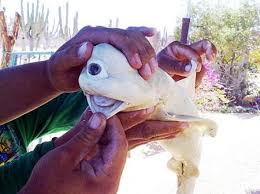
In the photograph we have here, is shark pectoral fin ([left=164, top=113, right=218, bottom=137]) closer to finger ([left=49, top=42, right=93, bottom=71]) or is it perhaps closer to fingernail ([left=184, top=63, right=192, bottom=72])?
fingernail ([left=184, top=63, right=192, bottom=72])

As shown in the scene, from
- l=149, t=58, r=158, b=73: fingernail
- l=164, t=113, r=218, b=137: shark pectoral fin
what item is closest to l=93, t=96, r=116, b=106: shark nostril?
l=149, t=58, r=158, b=73: fingernail

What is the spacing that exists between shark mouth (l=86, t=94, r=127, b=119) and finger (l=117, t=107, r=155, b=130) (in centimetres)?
3

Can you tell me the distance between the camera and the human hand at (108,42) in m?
0.91

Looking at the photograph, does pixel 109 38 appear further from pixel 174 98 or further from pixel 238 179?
pixel 238 179

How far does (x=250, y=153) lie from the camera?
536 centimetres

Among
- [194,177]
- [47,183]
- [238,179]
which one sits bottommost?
[238,179]

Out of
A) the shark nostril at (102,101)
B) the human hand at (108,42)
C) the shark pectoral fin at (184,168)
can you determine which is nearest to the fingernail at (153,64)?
the human hand at (108,42)

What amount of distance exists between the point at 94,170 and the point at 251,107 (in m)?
8.29

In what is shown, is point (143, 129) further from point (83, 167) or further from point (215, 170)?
point (215, 170)

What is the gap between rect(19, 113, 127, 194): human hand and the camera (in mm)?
847

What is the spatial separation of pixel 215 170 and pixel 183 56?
11.5 feet

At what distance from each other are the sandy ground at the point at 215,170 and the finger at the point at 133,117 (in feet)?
9.36

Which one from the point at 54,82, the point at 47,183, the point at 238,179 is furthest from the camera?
the point at 238,179

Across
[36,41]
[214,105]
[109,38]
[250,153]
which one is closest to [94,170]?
[109,38]
